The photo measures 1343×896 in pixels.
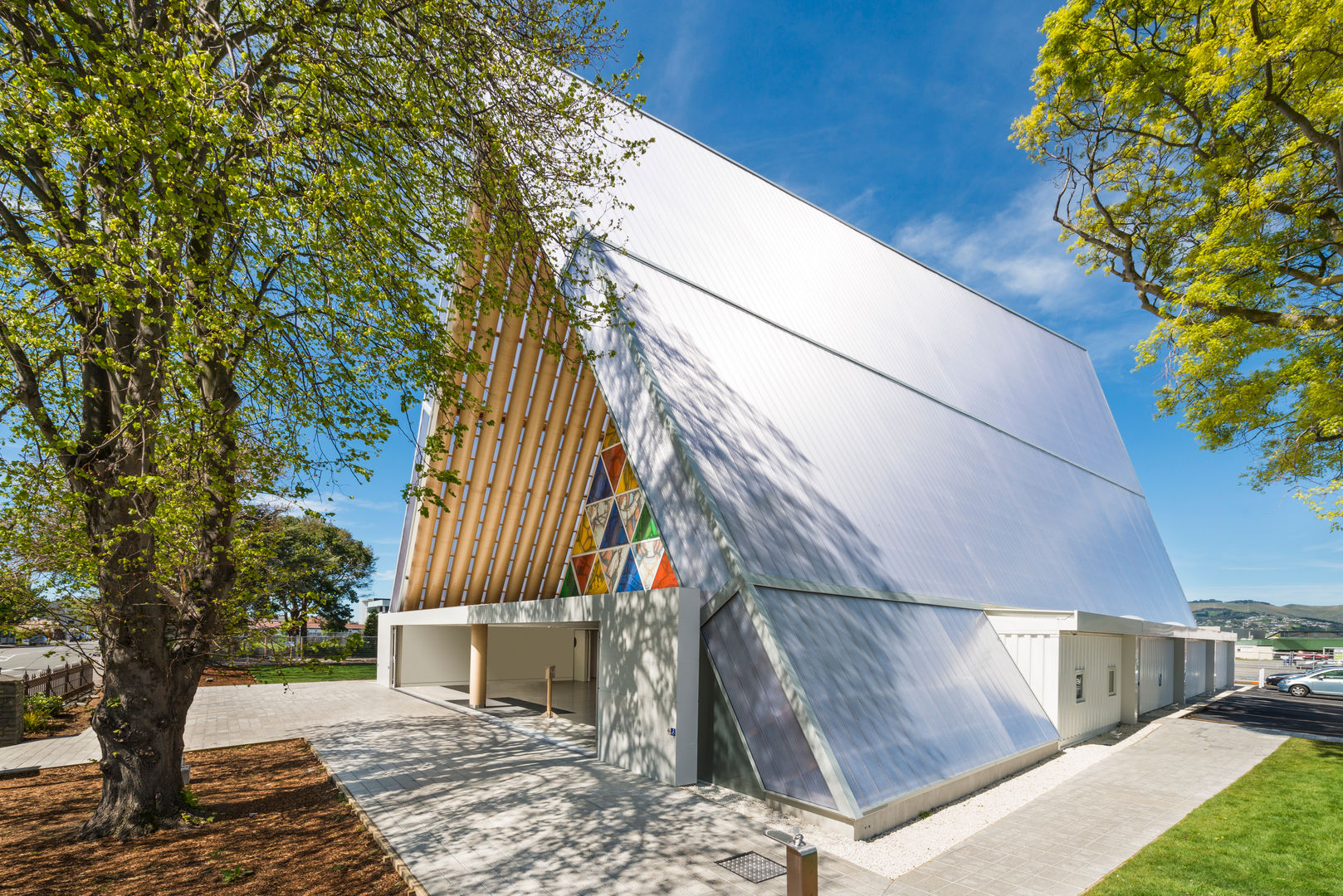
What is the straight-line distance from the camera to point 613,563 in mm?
14625

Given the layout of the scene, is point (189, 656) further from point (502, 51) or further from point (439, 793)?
point (502, 51)

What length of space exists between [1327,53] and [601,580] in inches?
573

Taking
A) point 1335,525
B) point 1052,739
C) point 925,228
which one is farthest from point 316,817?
point 925,228

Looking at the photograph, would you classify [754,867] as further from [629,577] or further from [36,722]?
[36,722]

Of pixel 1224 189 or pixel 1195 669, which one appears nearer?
pixel 1224 189

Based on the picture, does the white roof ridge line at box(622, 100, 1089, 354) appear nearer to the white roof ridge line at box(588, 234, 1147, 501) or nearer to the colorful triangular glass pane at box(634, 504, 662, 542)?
the white roof ridge line at box(588, 234, 1147, 501)

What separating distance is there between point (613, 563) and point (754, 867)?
873cm

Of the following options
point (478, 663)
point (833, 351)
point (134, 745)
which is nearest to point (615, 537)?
point (478, 663)

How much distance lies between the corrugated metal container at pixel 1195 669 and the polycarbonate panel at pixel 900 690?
1298cm

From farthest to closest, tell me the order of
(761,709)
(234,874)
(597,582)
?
(597,582) → (761,709) → (234,874)

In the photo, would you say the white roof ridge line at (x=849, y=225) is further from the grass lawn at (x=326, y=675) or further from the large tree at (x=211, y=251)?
the grass lawn at (x=326, y=675)

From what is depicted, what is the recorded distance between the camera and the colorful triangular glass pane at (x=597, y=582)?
15078 millimetres

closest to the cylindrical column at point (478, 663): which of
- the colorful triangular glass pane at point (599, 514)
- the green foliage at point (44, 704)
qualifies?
the colorful triangular glass pane at point (599, 514)

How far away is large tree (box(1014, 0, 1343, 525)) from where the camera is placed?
890cm
